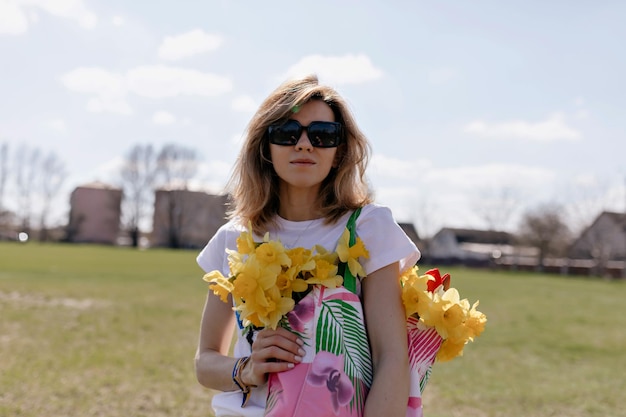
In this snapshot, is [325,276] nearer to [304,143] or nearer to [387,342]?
[387,342]

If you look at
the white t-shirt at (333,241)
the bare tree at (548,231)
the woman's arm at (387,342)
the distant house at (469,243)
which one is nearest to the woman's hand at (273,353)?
the white t-shirt at (333,241)

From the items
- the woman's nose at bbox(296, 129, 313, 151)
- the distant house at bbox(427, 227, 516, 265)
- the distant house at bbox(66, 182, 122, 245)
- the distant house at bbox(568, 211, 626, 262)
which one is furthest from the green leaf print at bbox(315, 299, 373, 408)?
the distant house at bbox(66, 182, 122, 245)

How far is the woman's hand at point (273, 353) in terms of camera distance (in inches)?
66.9

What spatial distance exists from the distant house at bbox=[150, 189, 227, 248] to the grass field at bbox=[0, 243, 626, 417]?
62.2 m

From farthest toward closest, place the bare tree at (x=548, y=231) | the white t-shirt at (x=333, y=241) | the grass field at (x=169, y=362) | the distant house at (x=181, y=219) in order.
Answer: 1. the distant house at (x=181, y=219)
2. the bare tree at (x=548, y=231)
3. the grass field at (x=169, y=362)
4. the white t-shirt at (x=333, y=241)

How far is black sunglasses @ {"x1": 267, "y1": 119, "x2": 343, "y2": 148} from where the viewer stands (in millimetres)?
1974

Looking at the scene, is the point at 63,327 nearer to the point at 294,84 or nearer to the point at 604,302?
the point at 294,84

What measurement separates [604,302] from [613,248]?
47313 mm

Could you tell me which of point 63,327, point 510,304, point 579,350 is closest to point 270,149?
point 63,327

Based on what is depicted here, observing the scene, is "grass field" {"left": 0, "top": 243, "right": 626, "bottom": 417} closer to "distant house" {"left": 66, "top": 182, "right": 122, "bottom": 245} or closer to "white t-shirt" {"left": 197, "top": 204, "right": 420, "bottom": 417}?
"white t-shirt" {"left": 197, "top": 204, "right": 420, "bottom": 417}

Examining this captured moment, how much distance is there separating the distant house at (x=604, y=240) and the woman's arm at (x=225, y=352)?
62177mm

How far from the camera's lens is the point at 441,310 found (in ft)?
6.02

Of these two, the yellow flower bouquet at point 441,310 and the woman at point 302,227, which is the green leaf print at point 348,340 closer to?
the woman at point 302,227

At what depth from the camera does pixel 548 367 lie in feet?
→ 31.3
